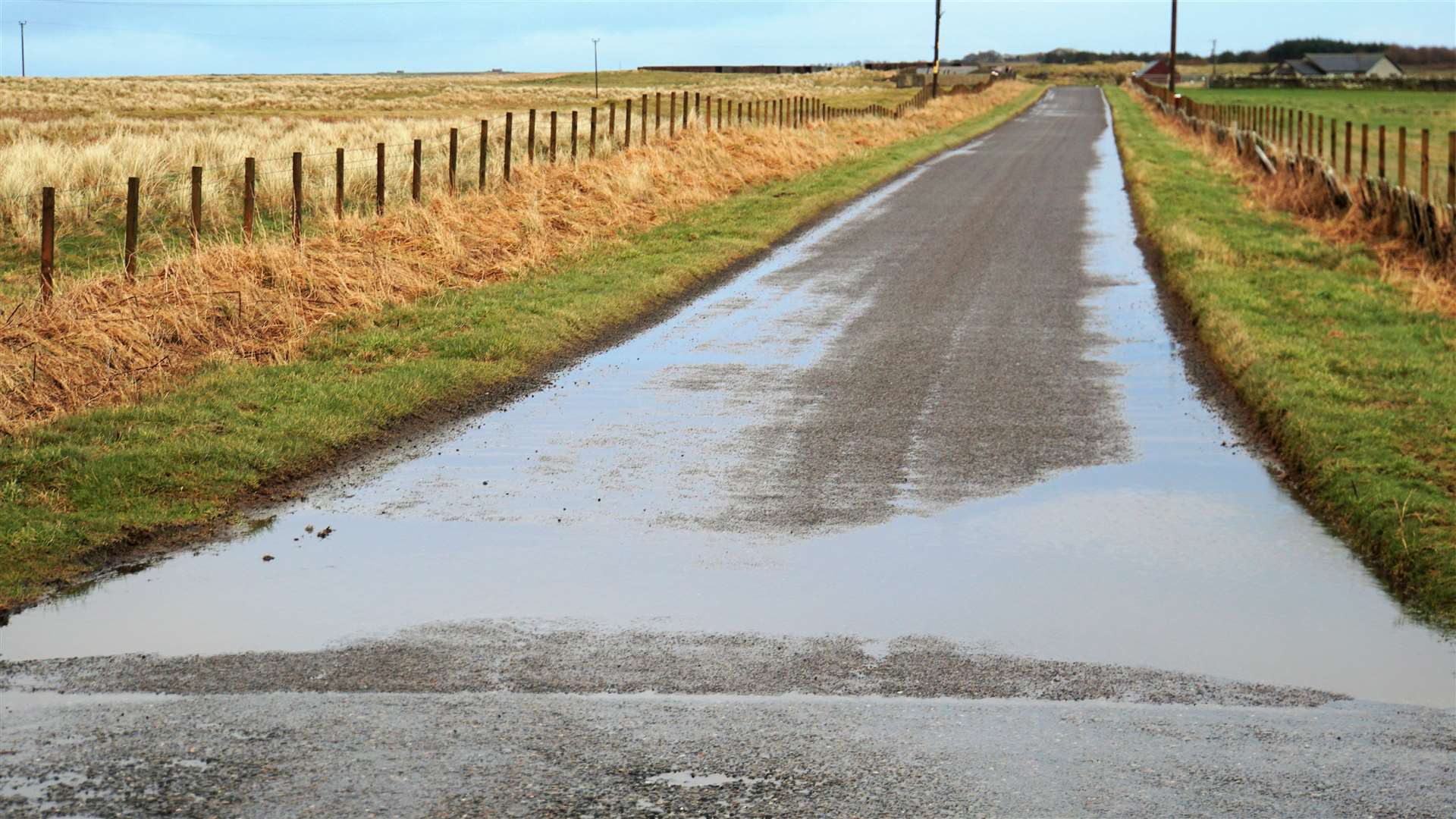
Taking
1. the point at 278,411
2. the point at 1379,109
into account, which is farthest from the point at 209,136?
the point at 1379,109

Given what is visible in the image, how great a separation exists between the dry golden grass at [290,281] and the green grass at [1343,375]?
7.11 metres

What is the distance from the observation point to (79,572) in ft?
21.7

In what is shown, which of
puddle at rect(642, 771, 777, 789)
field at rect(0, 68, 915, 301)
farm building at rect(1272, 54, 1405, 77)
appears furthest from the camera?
farm building at rect(1272, 54, 1405, 77)

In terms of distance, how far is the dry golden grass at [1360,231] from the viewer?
14.5 m

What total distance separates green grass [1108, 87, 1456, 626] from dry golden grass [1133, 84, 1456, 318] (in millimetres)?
238

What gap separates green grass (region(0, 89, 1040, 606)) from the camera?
23.6 feet

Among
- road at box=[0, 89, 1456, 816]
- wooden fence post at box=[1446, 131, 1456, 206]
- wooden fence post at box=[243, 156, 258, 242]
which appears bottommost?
road at box=[0, 89, 1456, 816]

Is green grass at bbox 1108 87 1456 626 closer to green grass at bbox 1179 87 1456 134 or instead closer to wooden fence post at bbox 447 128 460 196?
wooden fence post at bbox 447 128 460 196

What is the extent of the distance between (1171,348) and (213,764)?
31.2ft

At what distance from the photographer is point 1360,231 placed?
744 inches

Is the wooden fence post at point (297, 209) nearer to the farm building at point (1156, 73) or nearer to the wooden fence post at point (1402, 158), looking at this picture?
the wooden fence post at point (1402, 158)

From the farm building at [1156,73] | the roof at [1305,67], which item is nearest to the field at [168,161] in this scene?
the farm building at [1156,73]

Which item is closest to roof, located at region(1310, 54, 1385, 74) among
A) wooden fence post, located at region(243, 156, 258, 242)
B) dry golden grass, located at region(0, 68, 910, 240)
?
dry golden grass, located at region(0, 68, 910, 240)

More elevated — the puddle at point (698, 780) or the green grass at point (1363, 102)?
the green grass at point (1363, 102)
